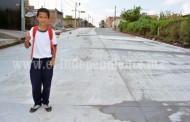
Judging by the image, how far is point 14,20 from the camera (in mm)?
21672

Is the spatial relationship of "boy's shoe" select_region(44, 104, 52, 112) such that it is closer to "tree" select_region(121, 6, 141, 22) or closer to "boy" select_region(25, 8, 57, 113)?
"boy" select_region(25, 8, 57, 113)

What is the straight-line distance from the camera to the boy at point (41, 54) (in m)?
4.03

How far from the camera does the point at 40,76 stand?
4176 millimetres

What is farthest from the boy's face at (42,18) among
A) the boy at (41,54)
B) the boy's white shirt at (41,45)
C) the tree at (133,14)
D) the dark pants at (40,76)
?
the tree at (133,14)

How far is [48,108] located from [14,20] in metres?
18.8

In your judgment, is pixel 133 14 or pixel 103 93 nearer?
pixel 103 93

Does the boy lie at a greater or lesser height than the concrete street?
greater

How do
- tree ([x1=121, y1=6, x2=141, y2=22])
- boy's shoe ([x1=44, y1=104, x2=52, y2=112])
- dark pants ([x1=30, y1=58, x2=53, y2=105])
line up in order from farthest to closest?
tree ([x1=121, y1=6, x2=141, y2=22])
boy's shoe ([x1=44, y1=104, x2=52, y2=112])
dark pants ([x1=30, y1=58, x2=53, y2=105])

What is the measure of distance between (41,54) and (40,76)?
0.35 metres

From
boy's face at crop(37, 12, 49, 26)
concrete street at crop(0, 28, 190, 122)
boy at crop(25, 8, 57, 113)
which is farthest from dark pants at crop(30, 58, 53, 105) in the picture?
boy's face at crop(37, 12, 49, 26)

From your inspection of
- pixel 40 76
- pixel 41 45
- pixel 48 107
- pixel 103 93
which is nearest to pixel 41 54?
pixel 41 45

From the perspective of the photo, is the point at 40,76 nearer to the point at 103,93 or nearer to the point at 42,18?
the point at 42,18

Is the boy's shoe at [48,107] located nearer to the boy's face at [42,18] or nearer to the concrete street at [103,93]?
the concrete street at [103,93]

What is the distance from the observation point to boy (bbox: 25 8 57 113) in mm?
4027
